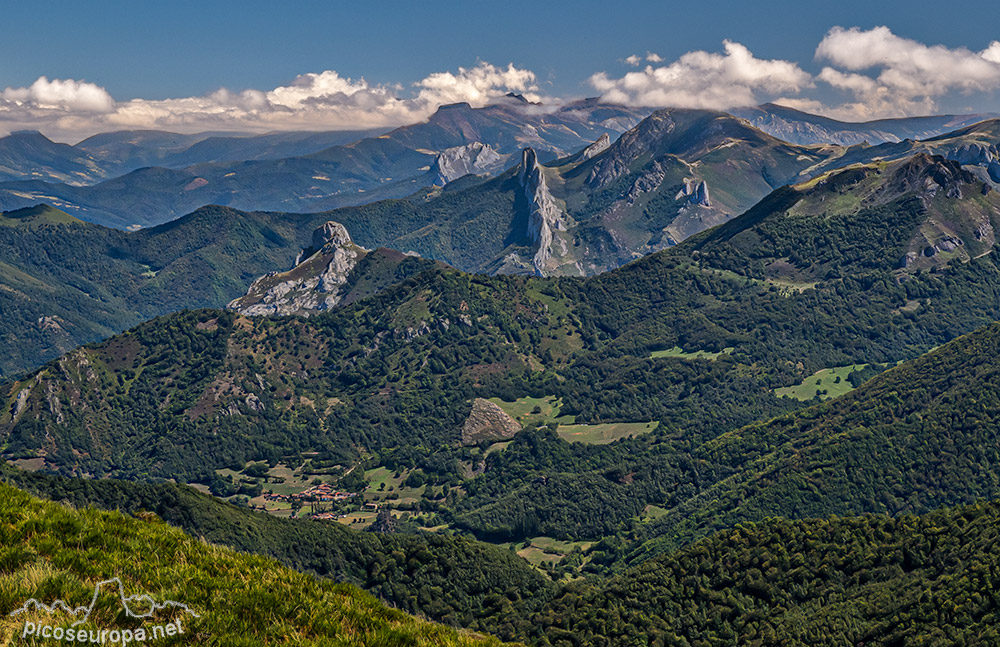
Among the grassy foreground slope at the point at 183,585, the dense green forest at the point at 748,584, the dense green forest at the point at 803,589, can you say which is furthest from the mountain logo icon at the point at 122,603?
the dense green forest at the point at 803,589

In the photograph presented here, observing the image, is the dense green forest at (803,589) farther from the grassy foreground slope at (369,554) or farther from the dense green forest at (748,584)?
the grassy foreground slope at (369,554)

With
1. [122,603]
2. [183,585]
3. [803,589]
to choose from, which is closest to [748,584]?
[803,589]

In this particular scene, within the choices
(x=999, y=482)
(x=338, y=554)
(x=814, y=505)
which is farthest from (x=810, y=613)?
(x=999, y=482)

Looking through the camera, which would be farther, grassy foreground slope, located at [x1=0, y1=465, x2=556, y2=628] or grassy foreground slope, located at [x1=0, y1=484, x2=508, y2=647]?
grassy foreground slope, located at [x1=0, y1=465, x2=556, y2=628]

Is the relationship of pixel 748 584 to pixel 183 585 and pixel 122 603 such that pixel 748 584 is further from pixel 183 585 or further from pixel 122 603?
pixel 122 603

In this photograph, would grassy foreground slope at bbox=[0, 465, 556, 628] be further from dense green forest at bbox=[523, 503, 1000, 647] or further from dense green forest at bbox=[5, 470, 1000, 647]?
dense green forest at bbox=[523, 503, 1000, 647]

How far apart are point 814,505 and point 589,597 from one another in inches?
3825

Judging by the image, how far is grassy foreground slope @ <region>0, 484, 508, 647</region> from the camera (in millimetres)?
27469

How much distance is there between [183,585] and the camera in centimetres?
3116

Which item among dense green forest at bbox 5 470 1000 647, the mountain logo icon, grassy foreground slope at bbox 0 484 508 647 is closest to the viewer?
the mountain logo icon

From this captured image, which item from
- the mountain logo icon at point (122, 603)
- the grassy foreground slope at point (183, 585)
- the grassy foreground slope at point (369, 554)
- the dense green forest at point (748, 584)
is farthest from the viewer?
the grassy foreground slope at point (369, 554)

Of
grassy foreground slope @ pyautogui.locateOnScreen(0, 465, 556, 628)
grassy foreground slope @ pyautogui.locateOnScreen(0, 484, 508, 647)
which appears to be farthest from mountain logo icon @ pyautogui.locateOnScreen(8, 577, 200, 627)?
grassy foreground slope @ pyautogui.locateOnScreen(0, 465, 556, 628)

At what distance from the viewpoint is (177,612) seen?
2881 centimetres

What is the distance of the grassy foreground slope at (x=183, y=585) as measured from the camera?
27.5 metres
